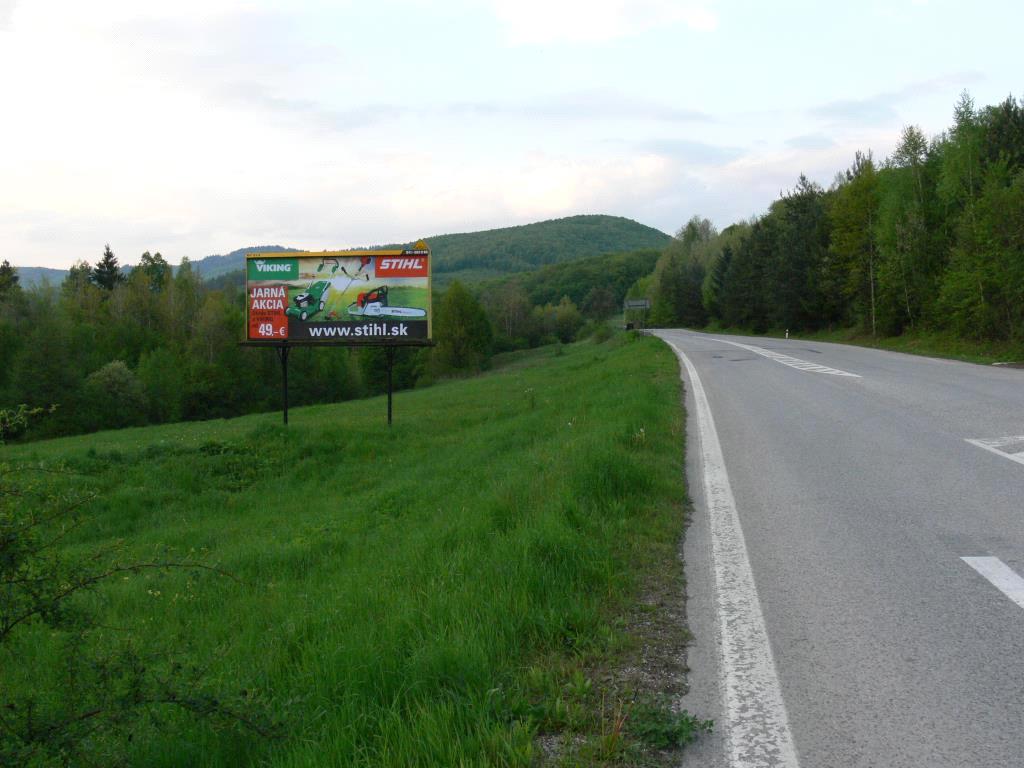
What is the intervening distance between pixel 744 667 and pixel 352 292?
17208mm

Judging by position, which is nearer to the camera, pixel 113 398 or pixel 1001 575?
pixel 1001 575

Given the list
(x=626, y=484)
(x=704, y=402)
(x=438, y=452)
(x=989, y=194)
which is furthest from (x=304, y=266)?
(x=989, y=194)

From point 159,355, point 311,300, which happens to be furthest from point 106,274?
point 311,300

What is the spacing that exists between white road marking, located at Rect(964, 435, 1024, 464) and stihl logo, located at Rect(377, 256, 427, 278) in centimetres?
1333

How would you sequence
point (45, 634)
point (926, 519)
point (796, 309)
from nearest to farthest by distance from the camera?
1. point (926, 519)
2. point (45, 634)
3. point (796, 309)

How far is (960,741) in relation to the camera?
298 centimetres

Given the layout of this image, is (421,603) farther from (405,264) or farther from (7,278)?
(7,278)

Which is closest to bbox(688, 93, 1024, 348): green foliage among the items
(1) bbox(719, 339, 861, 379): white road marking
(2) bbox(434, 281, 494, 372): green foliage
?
(1) bbox(719, 339, 861, 379): white road marking

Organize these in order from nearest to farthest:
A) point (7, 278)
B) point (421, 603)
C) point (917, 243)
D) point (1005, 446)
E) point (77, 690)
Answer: point (77, 690) → point (421, 603) → point (1005, 446) → point (917, 243) → point (7, 278)

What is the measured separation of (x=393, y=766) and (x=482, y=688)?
0.61 metres

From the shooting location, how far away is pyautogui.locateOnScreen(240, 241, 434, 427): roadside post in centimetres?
1953

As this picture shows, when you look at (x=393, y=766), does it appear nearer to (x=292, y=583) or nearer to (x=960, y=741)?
(x=960, y=741)

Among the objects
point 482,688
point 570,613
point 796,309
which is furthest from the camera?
point 796,309

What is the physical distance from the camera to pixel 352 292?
1970cm
